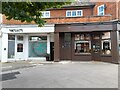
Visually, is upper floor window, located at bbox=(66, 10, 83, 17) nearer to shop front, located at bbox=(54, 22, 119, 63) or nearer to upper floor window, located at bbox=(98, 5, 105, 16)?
upper floor window, located at bbox=(98, 5, 105, 16)

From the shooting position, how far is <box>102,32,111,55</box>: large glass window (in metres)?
19.5

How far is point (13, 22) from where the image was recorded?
21406 millimetres

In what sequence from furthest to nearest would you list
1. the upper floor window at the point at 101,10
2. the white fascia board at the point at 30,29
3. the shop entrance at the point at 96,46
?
the upper floor window at the point at 101,10 → the white fascia board at the point at 30,29 → the shop entrance at the point at 96,46

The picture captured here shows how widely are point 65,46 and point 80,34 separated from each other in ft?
7.14

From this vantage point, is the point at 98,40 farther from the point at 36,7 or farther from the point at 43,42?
the point at 36,7

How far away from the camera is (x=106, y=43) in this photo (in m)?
19.8

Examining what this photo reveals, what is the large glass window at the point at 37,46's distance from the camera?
22.5 metres

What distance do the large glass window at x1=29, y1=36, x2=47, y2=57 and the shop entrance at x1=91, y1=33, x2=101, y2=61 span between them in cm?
560

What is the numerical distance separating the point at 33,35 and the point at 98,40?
25.0ft

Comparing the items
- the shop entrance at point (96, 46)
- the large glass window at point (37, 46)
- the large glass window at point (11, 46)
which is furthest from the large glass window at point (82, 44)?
the large glass window at point (11, 46)

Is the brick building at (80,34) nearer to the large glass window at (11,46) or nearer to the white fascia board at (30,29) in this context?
the white fascia board at (30,29)

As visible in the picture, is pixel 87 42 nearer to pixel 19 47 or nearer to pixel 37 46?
pixel 37 46

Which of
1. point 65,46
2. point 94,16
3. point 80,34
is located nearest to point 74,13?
point 80,34

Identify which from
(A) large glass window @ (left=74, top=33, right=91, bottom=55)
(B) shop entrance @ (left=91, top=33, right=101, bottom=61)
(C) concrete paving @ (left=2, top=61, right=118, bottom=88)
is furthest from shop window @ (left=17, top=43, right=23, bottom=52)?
(C) concrete paving @ (left=2, top=61, right=118, bottom=88)
